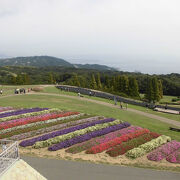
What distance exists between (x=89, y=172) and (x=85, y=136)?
7.20m

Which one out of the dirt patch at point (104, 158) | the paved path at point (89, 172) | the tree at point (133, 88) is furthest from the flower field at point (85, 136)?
the tree at point (133, 88)

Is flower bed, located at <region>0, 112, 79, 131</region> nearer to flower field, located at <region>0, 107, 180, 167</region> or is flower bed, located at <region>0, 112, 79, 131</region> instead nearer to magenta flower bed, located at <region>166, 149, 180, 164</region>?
flower field, located at <region>0, 107, 180, 167</region>

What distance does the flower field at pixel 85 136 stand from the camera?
18361 mm

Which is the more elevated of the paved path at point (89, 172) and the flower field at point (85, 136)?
the flower field at point (85, 136)

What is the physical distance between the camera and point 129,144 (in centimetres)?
2002

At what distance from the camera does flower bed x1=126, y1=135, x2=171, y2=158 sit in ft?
58.5

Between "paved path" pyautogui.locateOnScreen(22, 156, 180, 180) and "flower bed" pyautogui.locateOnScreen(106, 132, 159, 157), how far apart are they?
255 centimetres

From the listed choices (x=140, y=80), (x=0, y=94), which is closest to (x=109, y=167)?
(x=0, y=94)

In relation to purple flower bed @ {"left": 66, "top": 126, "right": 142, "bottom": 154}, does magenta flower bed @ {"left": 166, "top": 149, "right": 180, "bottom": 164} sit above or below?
below

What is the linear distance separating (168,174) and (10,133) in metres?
17.4

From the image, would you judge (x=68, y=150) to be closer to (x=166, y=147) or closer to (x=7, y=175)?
(x=7, y=175)

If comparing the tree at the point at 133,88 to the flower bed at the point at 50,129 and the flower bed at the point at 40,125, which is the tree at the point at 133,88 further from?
the flower bed at the point at 40,125

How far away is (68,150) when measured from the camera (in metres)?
18.4

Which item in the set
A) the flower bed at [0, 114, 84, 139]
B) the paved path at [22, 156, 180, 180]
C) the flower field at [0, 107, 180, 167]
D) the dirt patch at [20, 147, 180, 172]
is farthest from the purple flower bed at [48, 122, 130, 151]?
the flower bed at [0, 114, 84, 139]
